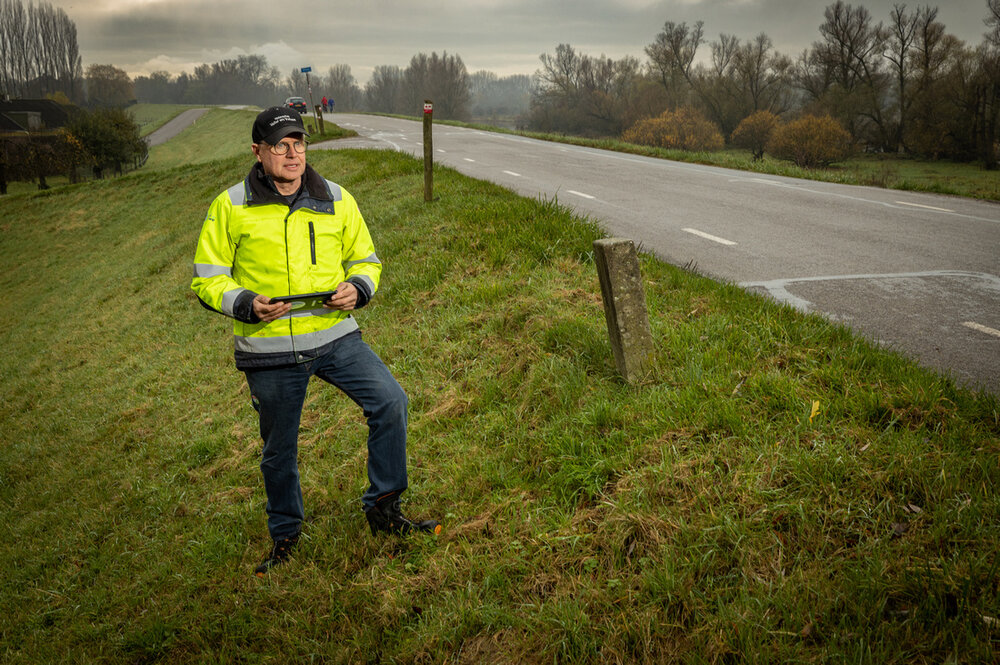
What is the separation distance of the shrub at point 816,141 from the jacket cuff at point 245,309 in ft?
112

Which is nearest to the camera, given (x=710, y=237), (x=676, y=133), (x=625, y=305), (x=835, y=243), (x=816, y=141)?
(x=625, y=305)

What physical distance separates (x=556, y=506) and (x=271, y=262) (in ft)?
6.30

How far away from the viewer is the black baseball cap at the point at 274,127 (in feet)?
9.16

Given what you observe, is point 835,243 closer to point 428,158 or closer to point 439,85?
point 428,158

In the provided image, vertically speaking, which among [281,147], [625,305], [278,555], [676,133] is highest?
[676,133]

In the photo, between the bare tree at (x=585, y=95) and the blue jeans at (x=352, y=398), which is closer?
the blue jeans at (x=352, y=398)

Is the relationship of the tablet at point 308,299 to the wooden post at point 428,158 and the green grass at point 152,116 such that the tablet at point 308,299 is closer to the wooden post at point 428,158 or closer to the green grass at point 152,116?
the wooden post at point 428,158

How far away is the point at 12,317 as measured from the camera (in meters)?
14.4

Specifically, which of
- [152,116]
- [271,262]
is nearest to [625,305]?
[271,262]

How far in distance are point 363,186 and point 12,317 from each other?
10159 millimetres

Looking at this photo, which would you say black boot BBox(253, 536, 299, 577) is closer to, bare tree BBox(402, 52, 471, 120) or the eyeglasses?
the eyeglasses

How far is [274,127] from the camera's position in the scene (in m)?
2.80

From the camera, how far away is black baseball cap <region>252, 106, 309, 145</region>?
279cm

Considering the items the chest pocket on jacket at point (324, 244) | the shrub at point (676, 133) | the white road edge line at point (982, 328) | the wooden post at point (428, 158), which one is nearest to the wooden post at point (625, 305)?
the chest pocket on jacket at point (324, 244)
